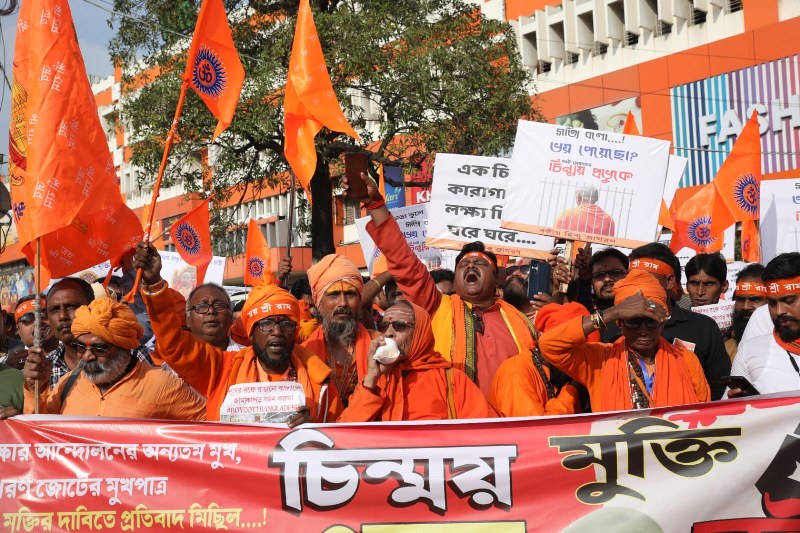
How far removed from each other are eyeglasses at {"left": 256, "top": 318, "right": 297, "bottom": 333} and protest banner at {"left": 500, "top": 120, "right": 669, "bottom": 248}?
2.66 metres

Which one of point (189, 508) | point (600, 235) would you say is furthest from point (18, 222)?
point (600, 235)

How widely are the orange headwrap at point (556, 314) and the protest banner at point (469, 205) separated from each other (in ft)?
8.82

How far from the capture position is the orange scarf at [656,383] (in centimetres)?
456

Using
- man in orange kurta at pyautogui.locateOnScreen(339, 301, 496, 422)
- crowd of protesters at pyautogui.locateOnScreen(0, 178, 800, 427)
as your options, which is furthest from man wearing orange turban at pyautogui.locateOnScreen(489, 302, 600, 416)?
man in orange kurta at pyautogui.locateOnScreen(339, 301, 496, 422)

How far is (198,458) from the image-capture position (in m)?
4.23

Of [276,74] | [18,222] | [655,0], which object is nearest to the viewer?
[18,222]

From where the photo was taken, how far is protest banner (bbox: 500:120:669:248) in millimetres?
6984

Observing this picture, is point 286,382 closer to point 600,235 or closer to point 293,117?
point 600,235

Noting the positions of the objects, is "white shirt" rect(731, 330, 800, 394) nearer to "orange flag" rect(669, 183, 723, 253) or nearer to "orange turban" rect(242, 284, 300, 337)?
"orange turban" rect(242, 284, 300, 337)

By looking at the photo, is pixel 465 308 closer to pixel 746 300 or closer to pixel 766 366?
pixel 766 366

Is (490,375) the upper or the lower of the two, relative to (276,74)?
lower

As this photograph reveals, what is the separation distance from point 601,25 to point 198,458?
27734 millimetres

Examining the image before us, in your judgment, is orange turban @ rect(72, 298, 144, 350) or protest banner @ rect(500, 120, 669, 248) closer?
orange turban @ rect(72, 298, 144, 350)

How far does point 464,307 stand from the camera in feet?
18.5
